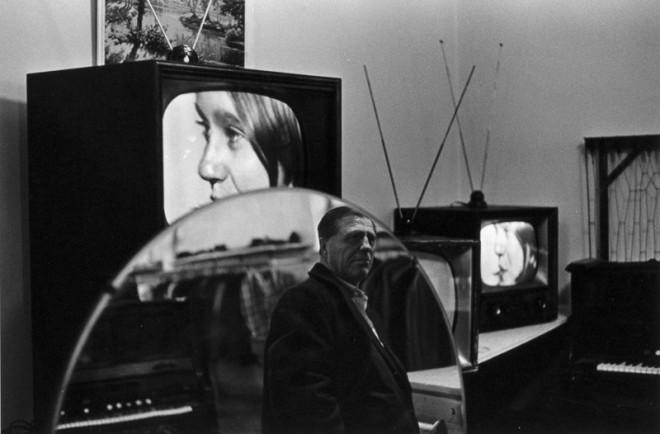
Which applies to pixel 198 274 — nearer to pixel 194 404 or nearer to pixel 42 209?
pixel 194 404

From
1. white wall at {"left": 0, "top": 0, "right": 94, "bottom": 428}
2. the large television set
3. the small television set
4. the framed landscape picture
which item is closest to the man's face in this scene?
the large television set

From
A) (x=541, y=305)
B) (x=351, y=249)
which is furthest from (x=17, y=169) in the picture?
(x=541, y=305)

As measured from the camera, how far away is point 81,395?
0.45m

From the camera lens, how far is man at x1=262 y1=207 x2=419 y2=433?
0.49 m

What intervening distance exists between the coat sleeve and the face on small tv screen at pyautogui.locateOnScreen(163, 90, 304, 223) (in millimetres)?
943

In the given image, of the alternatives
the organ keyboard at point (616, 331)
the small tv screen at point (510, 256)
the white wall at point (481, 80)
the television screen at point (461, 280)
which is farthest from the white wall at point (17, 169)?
the organ keyboard at point (616, 331)

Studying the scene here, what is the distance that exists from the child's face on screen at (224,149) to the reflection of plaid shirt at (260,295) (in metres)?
1.00

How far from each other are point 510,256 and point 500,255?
6 cm

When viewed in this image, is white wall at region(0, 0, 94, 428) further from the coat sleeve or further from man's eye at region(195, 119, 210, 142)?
the coat sleeve

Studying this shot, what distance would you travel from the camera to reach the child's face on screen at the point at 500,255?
266 cm

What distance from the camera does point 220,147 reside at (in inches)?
58.9

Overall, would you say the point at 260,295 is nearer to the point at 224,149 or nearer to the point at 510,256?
the point at 224,149

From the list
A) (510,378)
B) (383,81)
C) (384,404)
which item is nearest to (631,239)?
(510,378)

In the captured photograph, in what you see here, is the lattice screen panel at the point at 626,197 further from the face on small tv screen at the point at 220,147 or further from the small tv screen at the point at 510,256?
the face on small tv screen at the point at 220,147
